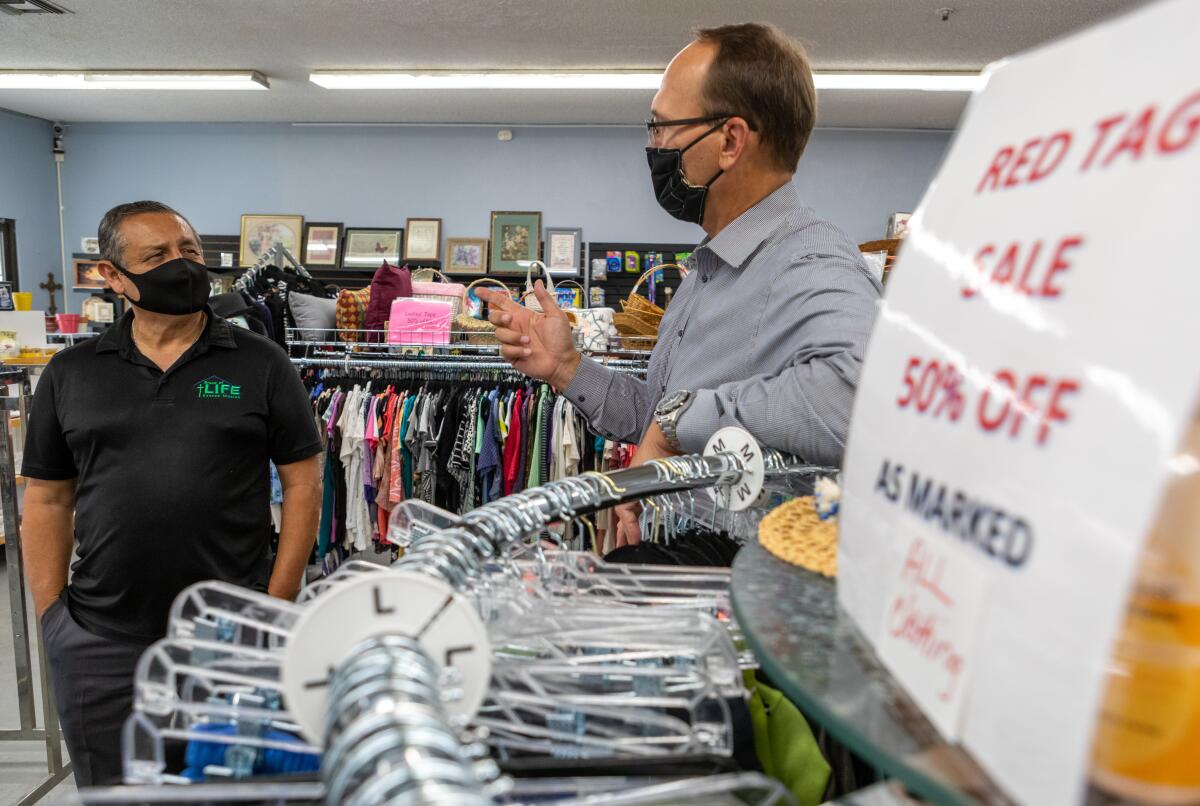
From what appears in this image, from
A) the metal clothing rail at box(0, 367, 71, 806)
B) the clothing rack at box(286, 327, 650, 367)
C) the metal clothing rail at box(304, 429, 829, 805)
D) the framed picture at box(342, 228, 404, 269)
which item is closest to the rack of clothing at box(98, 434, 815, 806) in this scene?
the metal clothing rail at box(304, 429, 829, 805)

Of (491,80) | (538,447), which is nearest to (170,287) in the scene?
(538,447)

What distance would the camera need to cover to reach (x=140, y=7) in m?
5.79

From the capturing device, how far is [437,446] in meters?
3.81

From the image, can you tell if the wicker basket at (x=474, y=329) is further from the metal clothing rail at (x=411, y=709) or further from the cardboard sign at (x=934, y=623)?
the cardboard sign at (x=934, y=623)

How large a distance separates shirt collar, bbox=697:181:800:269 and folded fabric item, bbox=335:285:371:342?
313cm

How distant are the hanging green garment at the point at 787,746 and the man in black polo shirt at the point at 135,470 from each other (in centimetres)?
179

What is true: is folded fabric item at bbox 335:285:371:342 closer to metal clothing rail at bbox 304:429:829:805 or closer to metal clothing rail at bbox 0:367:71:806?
metal clothing rail at bbox 0:367:71:806

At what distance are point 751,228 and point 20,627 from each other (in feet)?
9.57

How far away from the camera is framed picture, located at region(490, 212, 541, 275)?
29.2ft

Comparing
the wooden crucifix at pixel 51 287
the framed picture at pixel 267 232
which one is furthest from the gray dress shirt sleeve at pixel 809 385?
the wooden crucifix at pixel 51 287

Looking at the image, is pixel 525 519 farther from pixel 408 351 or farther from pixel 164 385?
pixel 408 351

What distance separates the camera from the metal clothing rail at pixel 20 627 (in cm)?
260

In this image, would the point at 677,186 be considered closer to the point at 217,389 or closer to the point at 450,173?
the point at 217,389

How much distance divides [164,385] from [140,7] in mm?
5147
